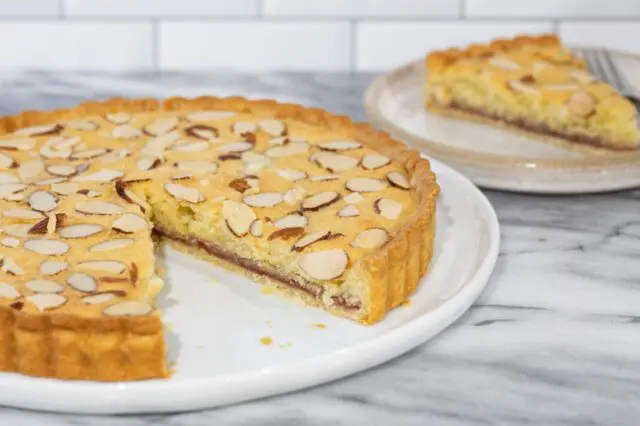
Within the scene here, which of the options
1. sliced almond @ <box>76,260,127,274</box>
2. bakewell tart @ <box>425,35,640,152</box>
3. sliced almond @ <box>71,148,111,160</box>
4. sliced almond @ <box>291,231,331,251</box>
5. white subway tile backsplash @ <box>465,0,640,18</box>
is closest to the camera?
sliced almond @ <box>76,260,127,274</box>

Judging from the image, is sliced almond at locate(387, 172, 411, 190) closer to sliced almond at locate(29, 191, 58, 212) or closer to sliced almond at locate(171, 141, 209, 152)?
sliced almond at locate(171, 141, 209, 152)

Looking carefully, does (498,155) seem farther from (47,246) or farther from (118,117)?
(47,246)

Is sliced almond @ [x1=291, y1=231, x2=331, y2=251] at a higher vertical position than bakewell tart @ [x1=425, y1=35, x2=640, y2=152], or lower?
lower

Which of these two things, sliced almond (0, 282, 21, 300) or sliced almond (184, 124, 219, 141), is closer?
sliced almond (0, 282, 21, 300)

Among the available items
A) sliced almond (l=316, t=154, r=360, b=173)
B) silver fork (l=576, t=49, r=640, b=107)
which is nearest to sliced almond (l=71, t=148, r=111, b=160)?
sliced almond (l=316, t=154, r=360, b=173)

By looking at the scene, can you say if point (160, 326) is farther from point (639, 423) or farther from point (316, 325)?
point (639, 423)

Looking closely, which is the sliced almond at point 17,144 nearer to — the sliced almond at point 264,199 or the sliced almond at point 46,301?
the sliced almond at point 264,199
